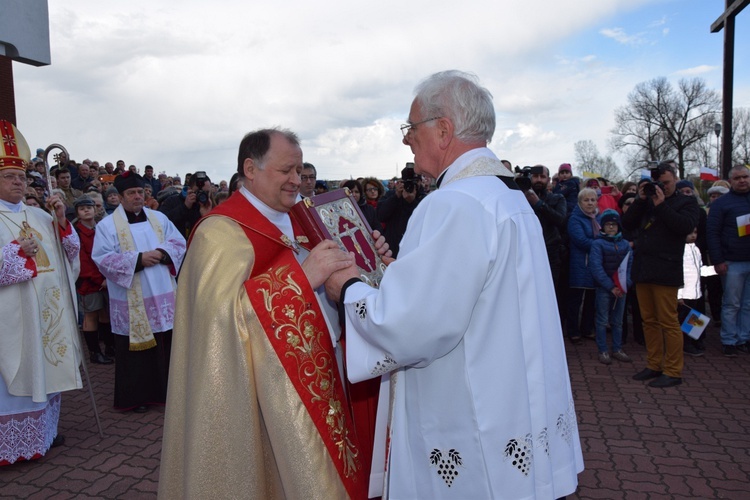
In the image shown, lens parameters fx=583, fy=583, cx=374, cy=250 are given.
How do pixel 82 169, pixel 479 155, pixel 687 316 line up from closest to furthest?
pixel 479 155, pixel 687 316, pixel 82 169

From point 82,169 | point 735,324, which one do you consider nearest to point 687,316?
point 735,324

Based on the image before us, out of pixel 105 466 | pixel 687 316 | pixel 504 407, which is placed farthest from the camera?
pixel 687 316

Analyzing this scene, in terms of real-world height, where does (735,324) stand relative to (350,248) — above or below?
below

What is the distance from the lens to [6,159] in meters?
4.62

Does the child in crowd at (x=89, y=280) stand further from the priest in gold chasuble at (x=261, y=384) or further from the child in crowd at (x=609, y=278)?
the child in crowd at (x=609, y=278)

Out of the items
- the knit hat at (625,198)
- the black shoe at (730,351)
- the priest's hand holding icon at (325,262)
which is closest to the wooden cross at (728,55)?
the knit hat at (625,198)

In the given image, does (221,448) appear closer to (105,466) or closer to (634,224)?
(105,466)

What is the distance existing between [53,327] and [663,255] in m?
5.61

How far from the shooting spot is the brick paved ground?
4.12 metres

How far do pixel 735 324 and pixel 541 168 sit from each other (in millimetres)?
3168

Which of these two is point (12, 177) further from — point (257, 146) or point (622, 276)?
point (622, 276)

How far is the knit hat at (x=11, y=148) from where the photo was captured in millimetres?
4582

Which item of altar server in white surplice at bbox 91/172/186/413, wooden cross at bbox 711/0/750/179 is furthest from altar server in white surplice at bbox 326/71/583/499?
wooden cross at bbox 711/0/750/179

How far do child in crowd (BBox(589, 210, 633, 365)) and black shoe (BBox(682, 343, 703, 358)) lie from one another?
97 centimetres
